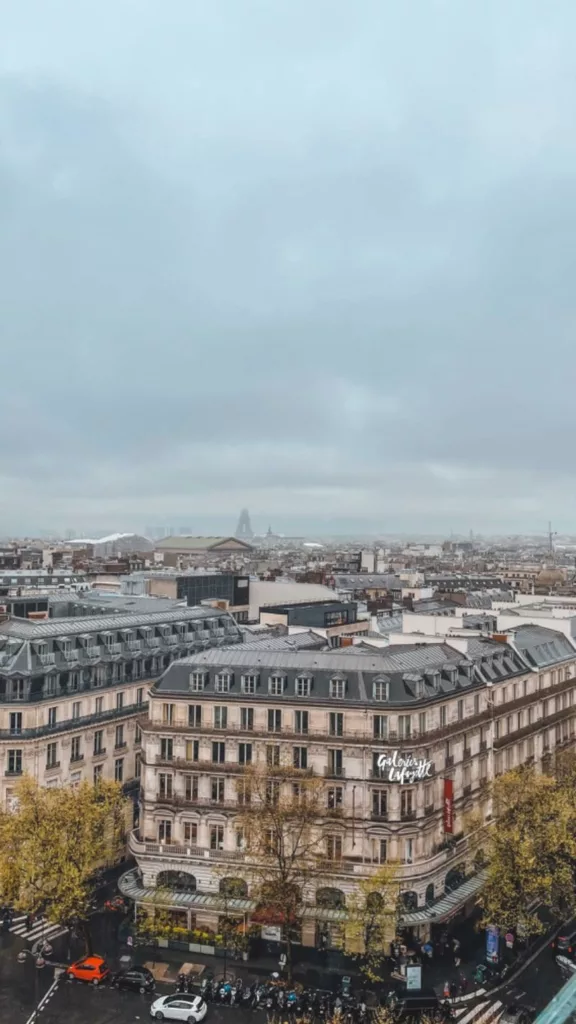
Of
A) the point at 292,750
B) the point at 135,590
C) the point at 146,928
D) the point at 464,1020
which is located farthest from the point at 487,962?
the point at 135,590

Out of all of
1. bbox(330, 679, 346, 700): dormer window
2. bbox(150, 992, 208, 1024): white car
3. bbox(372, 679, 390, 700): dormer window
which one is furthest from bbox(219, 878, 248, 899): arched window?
bbox(372, 679, 390, 700): dormer window

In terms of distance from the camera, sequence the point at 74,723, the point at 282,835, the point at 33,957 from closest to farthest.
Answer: the point at 282,835, the point at 33,957, the point at 74,723

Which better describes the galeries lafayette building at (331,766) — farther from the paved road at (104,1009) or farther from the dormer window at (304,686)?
the paved road at (104,1009)

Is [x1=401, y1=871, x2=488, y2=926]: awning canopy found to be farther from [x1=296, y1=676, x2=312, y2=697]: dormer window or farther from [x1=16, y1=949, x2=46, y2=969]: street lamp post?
[x1=16, y1=949, x2=46, y2=969]: street lamp post

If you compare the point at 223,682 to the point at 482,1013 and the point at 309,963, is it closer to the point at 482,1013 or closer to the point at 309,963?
the point at 309,963

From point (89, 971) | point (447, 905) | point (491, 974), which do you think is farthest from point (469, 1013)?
point (89, 971)

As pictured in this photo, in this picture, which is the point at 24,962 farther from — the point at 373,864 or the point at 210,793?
the point at 373,864
